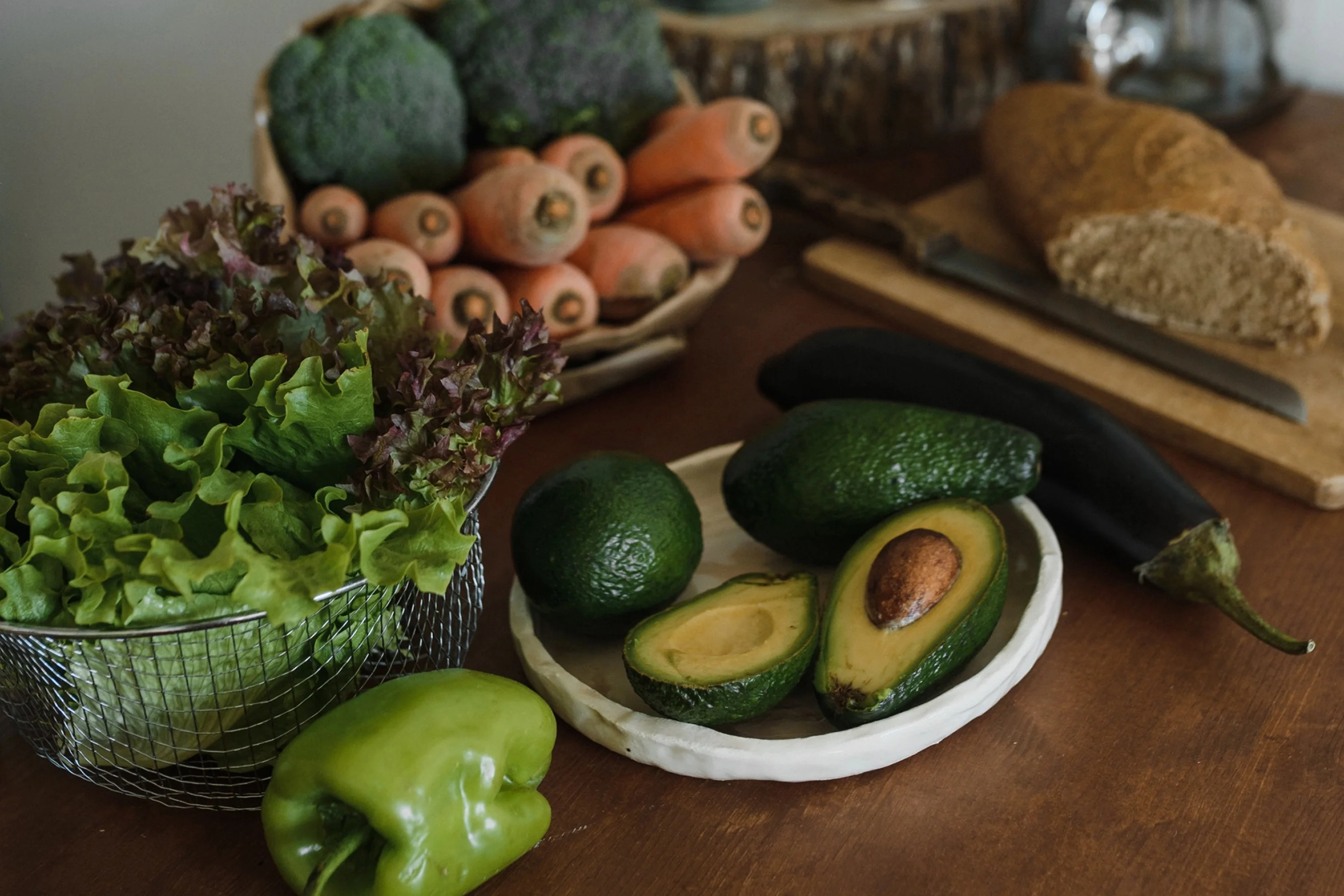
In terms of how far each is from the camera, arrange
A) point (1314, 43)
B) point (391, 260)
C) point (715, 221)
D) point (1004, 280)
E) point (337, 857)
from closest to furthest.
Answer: point (337, 857) < point (391, 260) < point (715, 221) < point (1004, 280) < point (1314, 43)

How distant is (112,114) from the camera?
4.62 feet

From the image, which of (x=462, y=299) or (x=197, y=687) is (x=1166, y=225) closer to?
(x=462, y=299)

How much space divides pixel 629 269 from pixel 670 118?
0.25m

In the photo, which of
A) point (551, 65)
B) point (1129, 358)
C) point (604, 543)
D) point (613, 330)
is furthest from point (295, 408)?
point (1129, 358)

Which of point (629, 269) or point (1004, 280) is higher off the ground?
point (629, 269)

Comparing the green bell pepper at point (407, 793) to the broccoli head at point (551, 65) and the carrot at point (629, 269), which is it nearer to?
the carrot at point (629, 269)

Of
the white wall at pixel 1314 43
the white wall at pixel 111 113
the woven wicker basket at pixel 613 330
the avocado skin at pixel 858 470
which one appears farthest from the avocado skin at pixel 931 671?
the white wall at pixel 1314 43

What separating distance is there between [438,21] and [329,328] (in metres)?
0.65

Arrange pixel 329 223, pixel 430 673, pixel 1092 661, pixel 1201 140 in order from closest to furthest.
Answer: pixel 430 673, pixel 1092 661, pixel 329 223, pixel 1201 140

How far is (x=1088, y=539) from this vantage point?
0.96m

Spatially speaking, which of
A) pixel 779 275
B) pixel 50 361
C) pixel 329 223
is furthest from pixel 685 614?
pixel 779 275

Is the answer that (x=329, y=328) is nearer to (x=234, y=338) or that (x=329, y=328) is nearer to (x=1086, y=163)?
(x=234, y=338)

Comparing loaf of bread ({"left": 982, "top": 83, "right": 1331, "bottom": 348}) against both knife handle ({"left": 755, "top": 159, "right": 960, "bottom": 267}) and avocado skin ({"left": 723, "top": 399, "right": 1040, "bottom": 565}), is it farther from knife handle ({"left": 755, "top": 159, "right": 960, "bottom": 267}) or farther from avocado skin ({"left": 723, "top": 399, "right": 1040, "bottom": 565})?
avocado skin ({"left": 723, "top": 399, "right": 1040, "bottom": 565})

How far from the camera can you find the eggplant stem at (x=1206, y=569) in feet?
2.79
